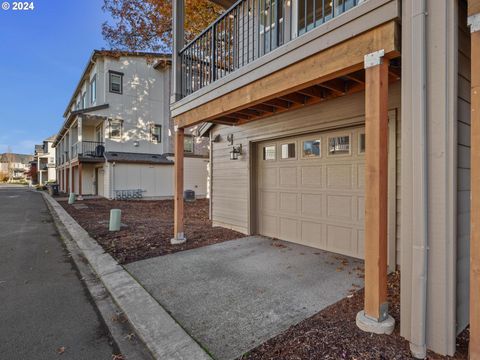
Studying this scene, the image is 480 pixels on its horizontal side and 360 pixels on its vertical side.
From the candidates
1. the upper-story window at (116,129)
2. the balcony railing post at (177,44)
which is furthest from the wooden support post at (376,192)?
the upper-story window at (116,129)

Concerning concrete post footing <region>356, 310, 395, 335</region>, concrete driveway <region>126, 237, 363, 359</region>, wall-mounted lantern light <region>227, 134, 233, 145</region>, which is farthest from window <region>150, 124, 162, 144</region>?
concrete post footing <region>356, 310, 395, 335</region>

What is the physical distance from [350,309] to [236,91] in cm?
309

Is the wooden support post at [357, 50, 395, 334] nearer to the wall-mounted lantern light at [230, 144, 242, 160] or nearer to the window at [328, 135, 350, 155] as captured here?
the window at [328, 135, 350, 155]

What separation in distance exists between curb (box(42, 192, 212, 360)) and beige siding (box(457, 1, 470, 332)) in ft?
7.12

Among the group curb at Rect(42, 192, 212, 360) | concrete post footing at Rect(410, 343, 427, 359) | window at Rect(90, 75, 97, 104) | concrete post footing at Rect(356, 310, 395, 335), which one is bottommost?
curb at Rect(42, 192, 212, 360)

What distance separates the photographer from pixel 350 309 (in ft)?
8.99

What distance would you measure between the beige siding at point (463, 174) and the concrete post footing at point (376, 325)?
1.78 ft

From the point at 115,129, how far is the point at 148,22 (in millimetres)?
7199

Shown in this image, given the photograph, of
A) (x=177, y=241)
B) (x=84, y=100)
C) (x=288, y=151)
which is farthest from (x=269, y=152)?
(x=84, y=100)

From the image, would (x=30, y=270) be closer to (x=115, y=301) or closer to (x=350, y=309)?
(x=115, y=301)

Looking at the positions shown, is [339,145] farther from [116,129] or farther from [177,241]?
[116,129]

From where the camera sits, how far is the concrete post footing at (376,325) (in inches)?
89.7

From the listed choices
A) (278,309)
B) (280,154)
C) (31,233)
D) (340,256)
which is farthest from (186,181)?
(278,309)

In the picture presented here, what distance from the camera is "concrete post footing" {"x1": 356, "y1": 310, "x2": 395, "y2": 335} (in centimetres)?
228
